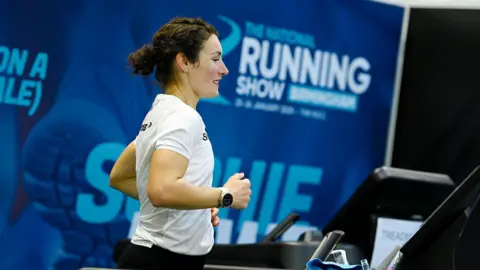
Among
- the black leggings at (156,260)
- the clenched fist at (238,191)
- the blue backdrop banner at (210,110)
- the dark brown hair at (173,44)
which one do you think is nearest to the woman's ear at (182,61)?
the dark brown hair at (173,44)

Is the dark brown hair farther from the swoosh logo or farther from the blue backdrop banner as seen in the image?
the swoosh logo

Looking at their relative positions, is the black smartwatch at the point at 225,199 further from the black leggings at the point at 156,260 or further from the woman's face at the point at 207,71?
the woman's face at the point at 207,71

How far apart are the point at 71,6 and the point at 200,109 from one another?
1126mm

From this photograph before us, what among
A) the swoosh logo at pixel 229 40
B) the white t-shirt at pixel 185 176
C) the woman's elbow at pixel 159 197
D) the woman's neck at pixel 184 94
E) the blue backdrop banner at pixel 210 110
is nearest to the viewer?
the woman's elbow at pixel 159 197

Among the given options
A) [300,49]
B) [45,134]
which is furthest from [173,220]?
[300,49]

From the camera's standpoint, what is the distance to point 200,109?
20.4 feet

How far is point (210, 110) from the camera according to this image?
6.32 meters

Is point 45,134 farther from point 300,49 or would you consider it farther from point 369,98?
point 369,98

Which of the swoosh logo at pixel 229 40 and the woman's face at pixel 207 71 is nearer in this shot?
the woman's face at pixel 207 71

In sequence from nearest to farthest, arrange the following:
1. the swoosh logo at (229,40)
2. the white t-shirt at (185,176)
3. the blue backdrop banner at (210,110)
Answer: the white t-shirt at (185,176)
the blue backdrop banner at (210,110)
the swoosh logo at (229,40)

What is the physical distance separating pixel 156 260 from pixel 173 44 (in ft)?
2.09

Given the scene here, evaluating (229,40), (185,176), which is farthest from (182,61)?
(229,40)

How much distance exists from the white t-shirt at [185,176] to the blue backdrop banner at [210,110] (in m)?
3.01

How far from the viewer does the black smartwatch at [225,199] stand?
2498 mm
